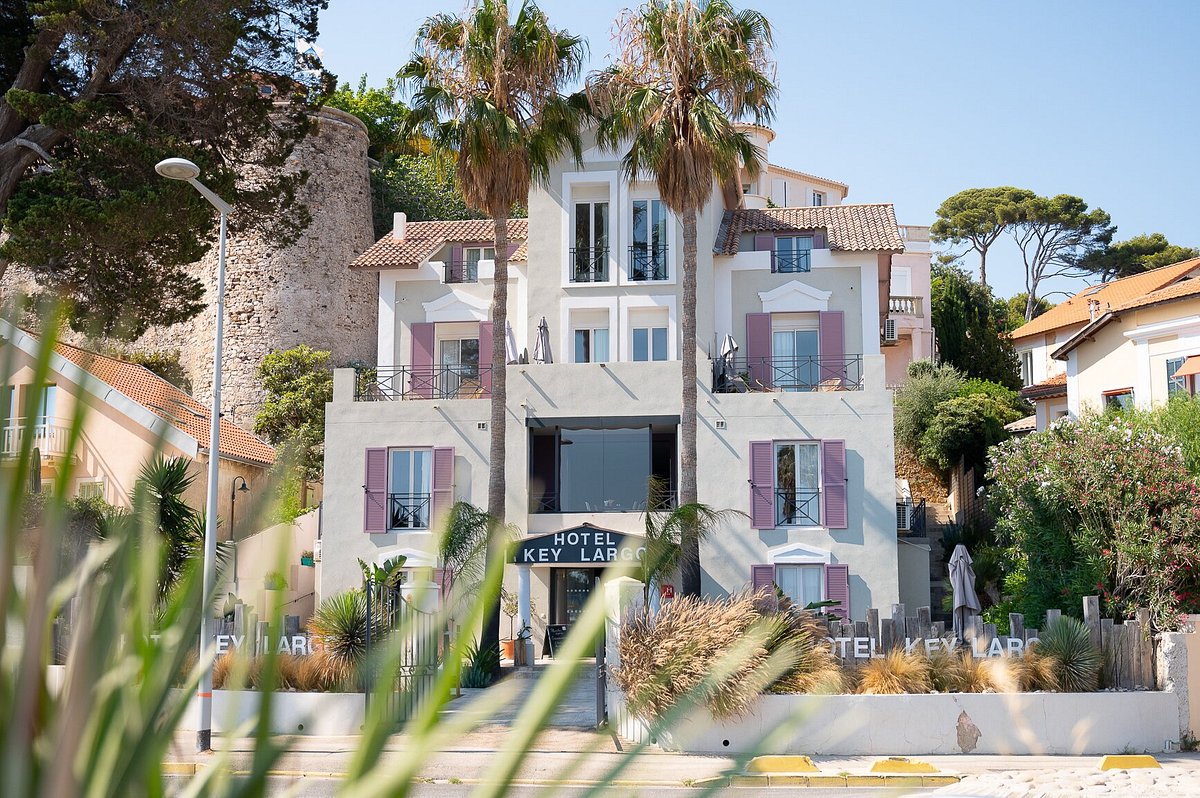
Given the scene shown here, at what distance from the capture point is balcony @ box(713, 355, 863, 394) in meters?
29.8

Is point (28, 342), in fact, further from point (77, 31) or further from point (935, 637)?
point (77, 31)

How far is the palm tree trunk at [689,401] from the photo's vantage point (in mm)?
25823

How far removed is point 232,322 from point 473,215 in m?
11.9

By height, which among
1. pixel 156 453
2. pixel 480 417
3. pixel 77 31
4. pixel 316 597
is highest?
pixel 77 31

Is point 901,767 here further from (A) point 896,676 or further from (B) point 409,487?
(B) point 409,487

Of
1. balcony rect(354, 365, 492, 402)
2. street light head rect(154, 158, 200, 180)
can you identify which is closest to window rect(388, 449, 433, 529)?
balcony rect(354, 365, 492, 402)

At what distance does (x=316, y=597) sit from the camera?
30797 millimetres

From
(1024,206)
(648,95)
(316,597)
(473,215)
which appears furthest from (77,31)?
(1024,206)

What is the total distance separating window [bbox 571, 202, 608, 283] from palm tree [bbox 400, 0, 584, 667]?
4.61 metres

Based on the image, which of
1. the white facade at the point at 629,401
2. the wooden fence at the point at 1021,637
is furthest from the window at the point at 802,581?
the wooden fence at the point at 1021,637

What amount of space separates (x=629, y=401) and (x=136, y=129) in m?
12.8

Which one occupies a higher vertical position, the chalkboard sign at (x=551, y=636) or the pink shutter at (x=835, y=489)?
the pink shutter at (x=835, y=489)

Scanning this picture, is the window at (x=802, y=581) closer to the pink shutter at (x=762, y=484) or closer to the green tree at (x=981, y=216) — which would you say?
the pink shutter at (x=762, y=484)

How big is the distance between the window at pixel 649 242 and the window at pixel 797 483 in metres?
6.25
